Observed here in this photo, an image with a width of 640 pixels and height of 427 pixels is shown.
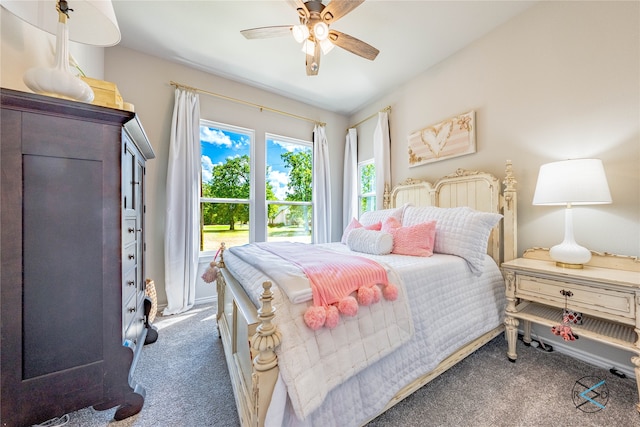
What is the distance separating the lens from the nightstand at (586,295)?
130cm

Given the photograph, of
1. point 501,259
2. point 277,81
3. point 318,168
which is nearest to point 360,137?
point 318,168

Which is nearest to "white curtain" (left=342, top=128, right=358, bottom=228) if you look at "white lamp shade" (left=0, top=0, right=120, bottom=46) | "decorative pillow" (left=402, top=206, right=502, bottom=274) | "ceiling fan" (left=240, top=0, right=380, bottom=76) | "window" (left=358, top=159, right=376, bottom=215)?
"window" (left=358, top=159, right=376, bottom=215)

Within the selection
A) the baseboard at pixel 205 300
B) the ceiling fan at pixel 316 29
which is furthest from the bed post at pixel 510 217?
the baseboard at pixel 205 300

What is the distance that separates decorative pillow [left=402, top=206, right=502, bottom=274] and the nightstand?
A: 0.25 m

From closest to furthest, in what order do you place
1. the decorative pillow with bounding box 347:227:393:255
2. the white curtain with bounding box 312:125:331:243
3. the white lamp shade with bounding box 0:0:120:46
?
the white lamp shade with bounding box 0:0:120:46 < the decorative pillow with bounding box 347:227:393:255 < the white curtain with bounding box 312:125:331:243

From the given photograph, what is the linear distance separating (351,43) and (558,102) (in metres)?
1.74

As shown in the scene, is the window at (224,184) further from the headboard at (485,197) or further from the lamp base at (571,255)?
the lamp base at (571,255)

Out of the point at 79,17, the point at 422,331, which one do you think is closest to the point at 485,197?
the point at 422,331

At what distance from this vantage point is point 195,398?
1.39 m

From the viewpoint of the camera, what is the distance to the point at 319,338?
0.98 metres

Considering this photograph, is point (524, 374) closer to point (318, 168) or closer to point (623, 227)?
point (623, 227)

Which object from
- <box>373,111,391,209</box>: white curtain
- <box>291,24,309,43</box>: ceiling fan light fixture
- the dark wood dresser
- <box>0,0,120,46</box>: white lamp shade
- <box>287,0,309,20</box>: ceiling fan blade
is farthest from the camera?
<box>373,111,391,209</box>: white curtain

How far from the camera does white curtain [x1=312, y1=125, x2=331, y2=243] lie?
377 cm

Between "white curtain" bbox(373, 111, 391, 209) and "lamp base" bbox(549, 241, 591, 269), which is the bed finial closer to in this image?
"lamp base" bbox(549, 241, 591, 269)
